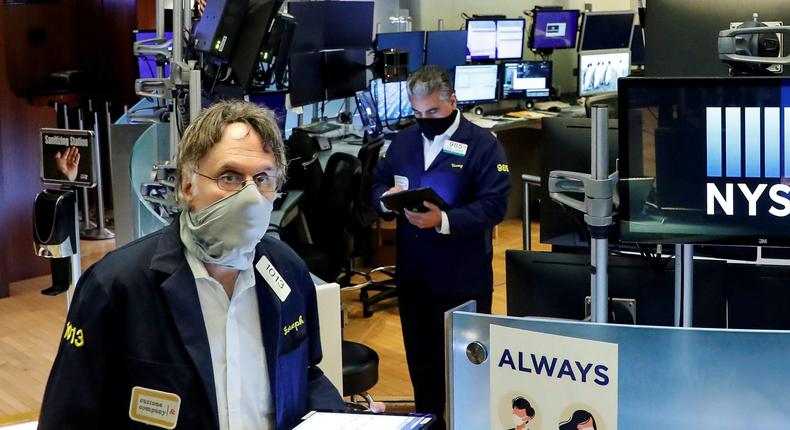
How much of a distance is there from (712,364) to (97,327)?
97 centimetres

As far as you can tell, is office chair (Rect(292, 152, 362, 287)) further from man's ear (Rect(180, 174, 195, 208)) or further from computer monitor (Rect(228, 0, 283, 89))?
man's ear (Rect(180, 174, 195, 208))

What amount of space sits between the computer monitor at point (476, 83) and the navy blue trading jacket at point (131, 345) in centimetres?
649

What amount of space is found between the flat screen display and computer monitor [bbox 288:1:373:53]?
163 inches

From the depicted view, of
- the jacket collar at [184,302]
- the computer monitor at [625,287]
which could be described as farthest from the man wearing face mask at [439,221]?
the jacket collar at [184,302]

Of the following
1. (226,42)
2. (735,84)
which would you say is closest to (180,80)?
(226,42)

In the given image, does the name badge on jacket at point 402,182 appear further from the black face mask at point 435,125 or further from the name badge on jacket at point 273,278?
the name badge on jacket at point 273,278

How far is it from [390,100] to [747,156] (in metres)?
5.47

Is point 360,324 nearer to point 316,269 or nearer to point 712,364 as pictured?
point 316,269

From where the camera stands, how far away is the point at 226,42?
3.96 meters

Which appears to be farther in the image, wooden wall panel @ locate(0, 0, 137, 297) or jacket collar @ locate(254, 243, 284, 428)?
wooden wall panel @ locate(0, 0, 137, 297)

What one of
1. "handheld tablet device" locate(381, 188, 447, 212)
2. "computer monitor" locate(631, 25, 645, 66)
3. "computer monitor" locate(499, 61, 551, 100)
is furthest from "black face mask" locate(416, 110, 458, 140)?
"computer monitor" locate(631, 25, 645, 66)

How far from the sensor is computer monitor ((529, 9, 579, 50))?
9.12 metres

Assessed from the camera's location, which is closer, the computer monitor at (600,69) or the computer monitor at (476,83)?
the computer monitor at (476,83)

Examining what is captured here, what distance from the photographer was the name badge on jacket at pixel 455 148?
399 cm
